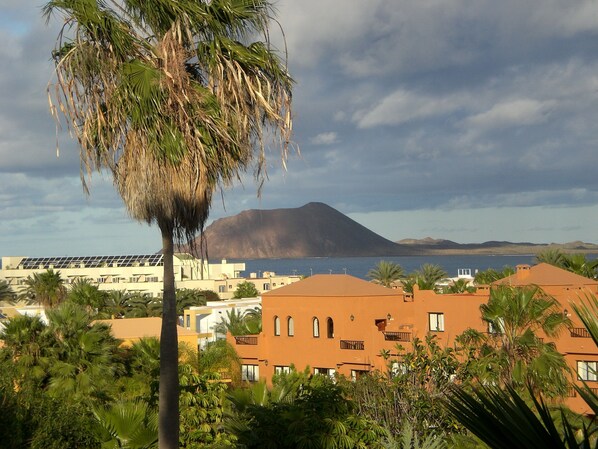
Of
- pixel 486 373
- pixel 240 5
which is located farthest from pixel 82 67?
pixel 486 373

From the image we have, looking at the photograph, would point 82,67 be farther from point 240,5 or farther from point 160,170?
point 240,5

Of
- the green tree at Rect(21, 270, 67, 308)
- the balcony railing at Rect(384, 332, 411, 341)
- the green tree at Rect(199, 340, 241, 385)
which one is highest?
the green tree at Rect(21, 270, 67, 308)

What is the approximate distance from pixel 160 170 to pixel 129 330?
103ft

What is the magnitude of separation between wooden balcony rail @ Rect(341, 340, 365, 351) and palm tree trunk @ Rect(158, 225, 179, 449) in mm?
24906

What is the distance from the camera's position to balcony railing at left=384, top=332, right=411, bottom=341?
108 feet

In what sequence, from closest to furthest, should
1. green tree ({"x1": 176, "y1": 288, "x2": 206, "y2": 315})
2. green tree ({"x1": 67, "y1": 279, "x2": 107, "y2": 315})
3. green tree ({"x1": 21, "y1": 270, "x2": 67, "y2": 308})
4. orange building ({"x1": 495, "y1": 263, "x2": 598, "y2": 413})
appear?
orange building ({"x1": 495, "y1": 263, "x2": 598, "y2": 413})
green tree ({"x1": 67, "y1": 279, "x2": 107, "y2": 315})
green tree ({"x1": 21, "y1": 270, "x2": 67, "y2": 308})
green tree ({"x1": 176, "y1": 288, "x2": 206, "y2": 315})

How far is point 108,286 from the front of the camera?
12106 cm

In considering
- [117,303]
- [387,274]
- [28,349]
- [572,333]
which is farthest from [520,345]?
[117,303]

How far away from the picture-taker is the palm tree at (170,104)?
9.78 metres

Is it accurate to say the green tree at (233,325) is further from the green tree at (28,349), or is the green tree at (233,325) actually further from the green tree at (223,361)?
the green tree at (28,349)

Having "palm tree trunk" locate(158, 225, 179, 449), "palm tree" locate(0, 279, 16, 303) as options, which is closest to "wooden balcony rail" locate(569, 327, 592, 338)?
"palm tree trunk" locate(158, 225, 179, 449)

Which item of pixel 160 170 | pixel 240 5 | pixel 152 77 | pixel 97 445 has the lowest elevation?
pixel 97 445

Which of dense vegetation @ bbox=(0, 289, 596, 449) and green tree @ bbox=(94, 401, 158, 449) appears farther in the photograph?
dense vegetation @ bbox=(0, 289, 596, 449)

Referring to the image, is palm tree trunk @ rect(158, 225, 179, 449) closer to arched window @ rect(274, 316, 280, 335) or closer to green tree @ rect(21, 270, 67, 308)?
arched window @ rect(274, 316, 280, 335)
